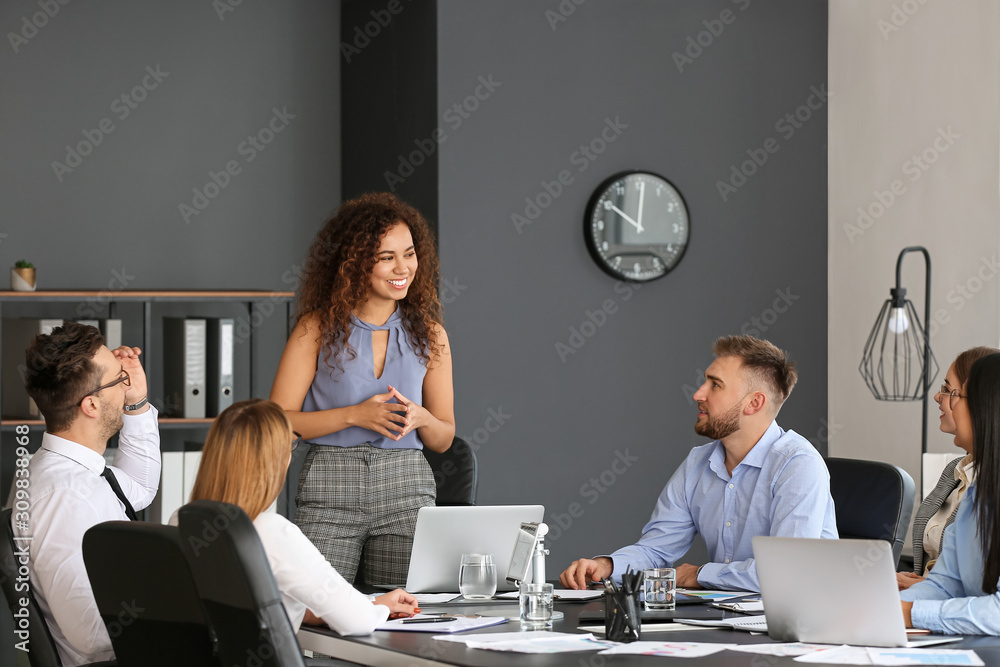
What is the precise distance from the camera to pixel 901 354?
16.2 feet

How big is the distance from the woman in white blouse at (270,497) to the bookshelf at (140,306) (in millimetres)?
2019

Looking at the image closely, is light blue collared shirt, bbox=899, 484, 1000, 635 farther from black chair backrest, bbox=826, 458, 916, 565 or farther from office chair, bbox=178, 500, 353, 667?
office chair, bbox=178, 500, 353, 667

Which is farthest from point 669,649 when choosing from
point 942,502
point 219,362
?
point 219,362

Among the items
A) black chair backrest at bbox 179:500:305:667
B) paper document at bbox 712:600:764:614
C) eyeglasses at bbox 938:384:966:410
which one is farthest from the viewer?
eyeglasses at bbox 938:384:966:410

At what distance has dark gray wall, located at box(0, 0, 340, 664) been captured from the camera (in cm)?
452

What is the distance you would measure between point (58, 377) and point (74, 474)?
0.23 metres

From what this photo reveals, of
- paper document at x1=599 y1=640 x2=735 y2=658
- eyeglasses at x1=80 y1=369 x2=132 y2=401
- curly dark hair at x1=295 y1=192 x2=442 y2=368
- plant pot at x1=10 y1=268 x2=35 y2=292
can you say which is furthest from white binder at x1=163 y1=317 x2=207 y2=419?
paper document at x1=599 y1=640 x2=735 y2=658

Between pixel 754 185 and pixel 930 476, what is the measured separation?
61.9 inches

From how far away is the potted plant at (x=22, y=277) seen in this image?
4.13 meters

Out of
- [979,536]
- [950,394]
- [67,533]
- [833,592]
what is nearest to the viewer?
[833,592]

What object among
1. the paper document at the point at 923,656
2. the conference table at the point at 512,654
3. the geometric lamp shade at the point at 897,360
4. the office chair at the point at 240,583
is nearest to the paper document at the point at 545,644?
the conference table at the point at 512,654

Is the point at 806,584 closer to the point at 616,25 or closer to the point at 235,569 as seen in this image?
the point at 235,569

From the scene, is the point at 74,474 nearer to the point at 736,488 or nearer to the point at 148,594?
the point at 148,594

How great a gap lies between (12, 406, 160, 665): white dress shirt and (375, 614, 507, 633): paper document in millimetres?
587
